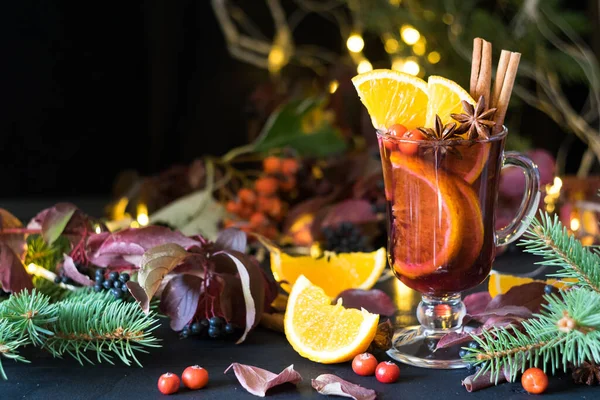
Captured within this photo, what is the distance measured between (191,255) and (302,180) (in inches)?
28.9

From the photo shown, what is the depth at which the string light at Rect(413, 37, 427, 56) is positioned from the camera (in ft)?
7.31

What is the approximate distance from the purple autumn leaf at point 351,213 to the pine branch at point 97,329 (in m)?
0.63

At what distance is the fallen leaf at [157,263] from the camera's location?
3.21ft

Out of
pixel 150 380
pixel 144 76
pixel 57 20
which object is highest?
pixel 57 20

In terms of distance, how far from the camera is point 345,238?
1520mm

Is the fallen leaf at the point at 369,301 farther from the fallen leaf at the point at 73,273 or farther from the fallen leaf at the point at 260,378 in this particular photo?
the fallen leaf at the point at 73,273

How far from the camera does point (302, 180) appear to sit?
5.75 ft

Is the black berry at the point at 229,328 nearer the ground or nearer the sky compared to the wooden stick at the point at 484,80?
nearer the ground

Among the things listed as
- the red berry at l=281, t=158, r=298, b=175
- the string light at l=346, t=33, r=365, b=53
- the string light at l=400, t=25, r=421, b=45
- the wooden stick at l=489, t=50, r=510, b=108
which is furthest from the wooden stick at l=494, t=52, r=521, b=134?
the string light at l=346, t=33, r=365, b=53

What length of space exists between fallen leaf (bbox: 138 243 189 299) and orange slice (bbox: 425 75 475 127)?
0.34 metres

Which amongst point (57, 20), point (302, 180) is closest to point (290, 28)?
point (57, 20)

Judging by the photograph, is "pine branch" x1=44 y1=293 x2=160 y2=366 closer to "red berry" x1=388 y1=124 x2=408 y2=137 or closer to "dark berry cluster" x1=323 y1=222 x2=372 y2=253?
"red berry" x1=388 y1=124 x2=408 y2=137

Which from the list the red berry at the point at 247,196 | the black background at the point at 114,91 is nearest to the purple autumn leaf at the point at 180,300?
the red berry at the point at 247,196

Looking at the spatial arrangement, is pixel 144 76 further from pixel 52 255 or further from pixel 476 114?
pixel 476 114
